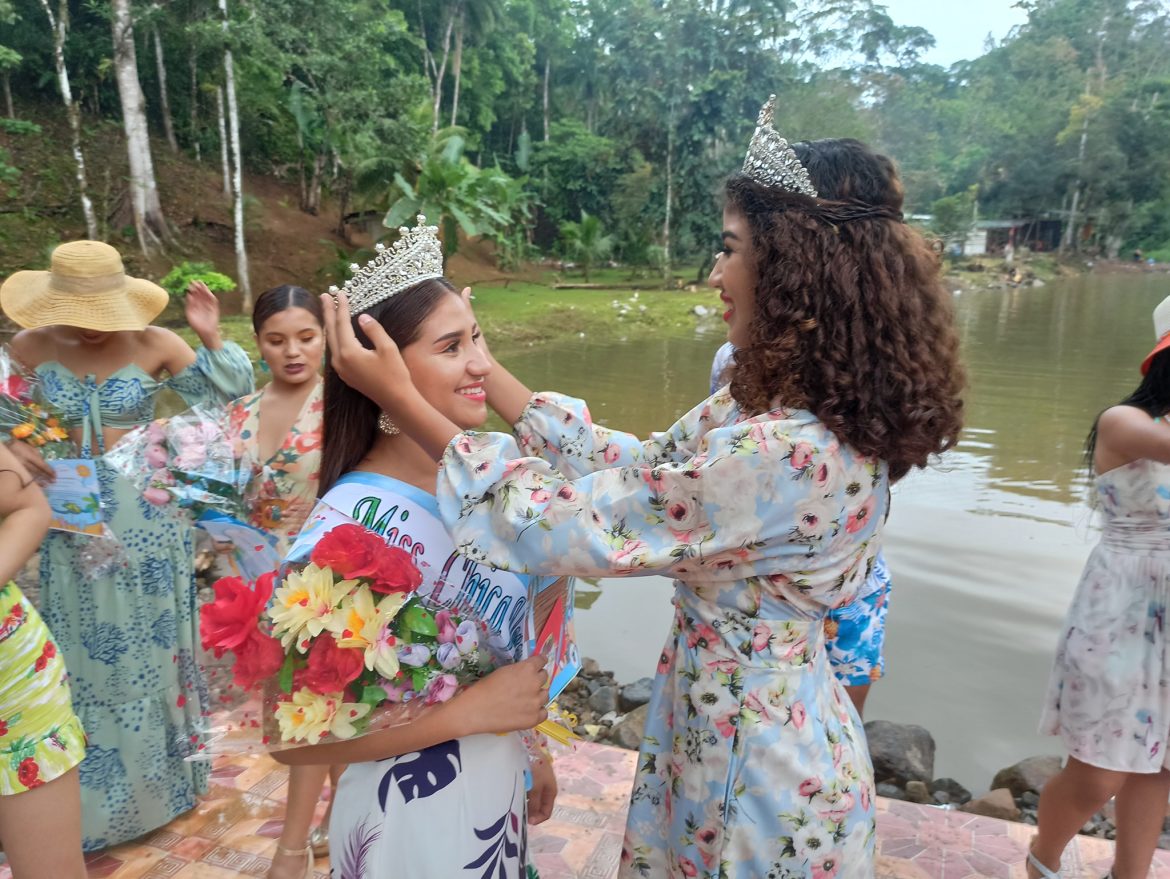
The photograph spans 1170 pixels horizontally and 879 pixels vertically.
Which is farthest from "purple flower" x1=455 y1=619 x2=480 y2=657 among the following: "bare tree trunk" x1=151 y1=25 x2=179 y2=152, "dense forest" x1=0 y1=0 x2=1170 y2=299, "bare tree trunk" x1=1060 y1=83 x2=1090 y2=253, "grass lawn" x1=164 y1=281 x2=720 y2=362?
"bare tree trunk" x1=1060 y1=83 x2=1090 y2=253

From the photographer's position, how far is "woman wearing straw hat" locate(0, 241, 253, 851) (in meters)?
2.73

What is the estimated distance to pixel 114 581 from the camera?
2.76 metres

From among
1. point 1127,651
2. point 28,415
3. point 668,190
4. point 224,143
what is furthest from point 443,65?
point 1127,651

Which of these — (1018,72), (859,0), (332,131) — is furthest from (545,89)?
(1018,72)

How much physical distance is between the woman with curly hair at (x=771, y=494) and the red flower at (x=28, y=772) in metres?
1.16

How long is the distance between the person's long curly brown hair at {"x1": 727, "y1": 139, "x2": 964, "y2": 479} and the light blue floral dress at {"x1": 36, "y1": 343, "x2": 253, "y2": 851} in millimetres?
2215

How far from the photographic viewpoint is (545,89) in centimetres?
3131

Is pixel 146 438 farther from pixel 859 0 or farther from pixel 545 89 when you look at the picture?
pixel 859 0

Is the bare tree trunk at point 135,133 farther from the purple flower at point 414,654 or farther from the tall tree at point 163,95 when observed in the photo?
the purple flower at point 414,654

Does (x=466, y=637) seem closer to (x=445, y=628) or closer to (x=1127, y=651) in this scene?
(x=445, y=628)

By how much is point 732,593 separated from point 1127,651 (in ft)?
4.93

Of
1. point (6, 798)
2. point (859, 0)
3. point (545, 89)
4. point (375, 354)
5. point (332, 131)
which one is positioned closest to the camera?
point (375, 354)

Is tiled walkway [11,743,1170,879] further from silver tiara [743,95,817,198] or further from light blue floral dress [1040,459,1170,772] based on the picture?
silver tiara [743,95,817,198]

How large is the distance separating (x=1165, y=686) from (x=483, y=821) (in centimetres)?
191
